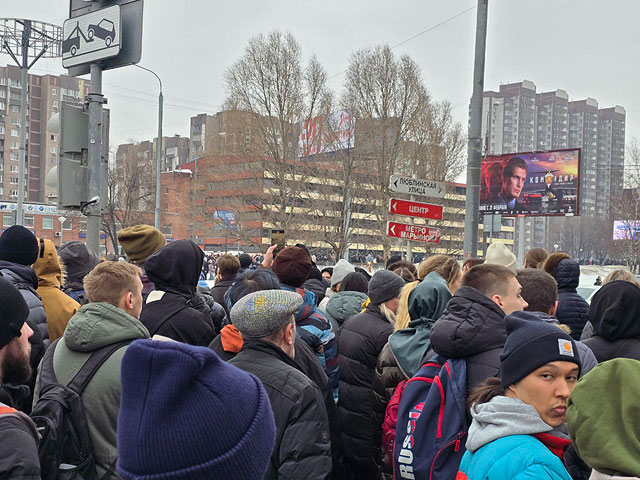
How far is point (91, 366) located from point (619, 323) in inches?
121

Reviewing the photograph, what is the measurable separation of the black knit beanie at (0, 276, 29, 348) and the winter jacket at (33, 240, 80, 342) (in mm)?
2169

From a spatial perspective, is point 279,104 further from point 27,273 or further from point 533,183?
point 27,273

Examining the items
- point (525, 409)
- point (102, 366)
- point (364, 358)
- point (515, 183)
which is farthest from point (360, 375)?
point (515, 183)

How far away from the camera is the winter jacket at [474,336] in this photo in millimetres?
3025

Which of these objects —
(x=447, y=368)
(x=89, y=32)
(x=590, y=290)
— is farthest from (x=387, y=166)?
(x=447, y=368)

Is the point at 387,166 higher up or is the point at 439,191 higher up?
the point at 387,166

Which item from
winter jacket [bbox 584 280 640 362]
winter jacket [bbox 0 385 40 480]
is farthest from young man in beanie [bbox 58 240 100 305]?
winter jacket [bbox 584 280 640 362]

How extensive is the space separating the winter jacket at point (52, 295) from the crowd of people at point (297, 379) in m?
0.02

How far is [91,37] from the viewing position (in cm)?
600

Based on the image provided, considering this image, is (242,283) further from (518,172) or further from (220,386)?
(518,172)

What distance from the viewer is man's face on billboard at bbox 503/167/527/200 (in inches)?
1029

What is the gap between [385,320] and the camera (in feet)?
16.3

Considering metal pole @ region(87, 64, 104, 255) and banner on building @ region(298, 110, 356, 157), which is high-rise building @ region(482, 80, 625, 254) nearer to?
banner on building @ region(298, 110, 356, 157)

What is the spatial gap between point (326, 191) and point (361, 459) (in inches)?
1080
